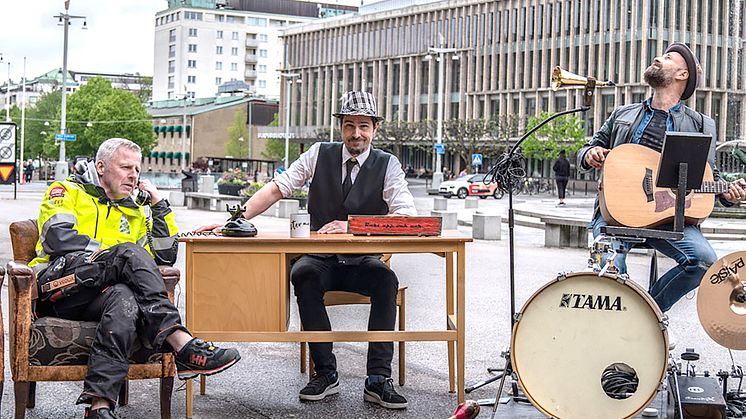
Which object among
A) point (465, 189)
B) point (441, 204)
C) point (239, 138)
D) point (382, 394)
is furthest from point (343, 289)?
point (239, 138)

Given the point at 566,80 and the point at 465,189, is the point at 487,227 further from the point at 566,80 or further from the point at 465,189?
the point at 465,189

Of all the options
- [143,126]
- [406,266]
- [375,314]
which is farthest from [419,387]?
[143,126]

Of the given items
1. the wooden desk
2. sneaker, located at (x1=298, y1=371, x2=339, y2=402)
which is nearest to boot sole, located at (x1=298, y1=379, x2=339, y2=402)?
sneaker, located at (x1=298, y1=371, x2=339, y2=402)

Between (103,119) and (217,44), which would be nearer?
(103,119)

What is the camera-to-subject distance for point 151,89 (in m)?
170

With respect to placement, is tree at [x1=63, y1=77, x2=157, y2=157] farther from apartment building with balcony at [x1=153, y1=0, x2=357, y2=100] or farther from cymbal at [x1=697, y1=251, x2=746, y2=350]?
cymbal at [x1=697, y1=251, x2=746, y2=350]

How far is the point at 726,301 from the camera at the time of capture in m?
5.71

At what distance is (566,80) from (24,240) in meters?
3.17

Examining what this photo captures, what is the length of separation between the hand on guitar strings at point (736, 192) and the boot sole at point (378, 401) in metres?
2.17

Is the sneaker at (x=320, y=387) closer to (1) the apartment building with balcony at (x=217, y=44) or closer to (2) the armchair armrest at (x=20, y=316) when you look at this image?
(2) the armchair armrest at (x=20, y=316)

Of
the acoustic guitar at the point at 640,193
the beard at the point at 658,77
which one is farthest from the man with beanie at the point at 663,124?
the acoustic guitar at the point at 640,193

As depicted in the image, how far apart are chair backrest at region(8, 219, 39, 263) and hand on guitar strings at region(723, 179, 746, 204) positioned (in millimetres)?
3828

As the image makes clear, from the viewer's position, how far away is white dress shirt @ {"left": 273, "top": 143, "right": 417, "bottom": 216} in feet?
21.9

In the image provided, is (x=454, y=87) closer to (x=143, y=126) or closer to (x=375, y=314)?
(x=143, y=126)
